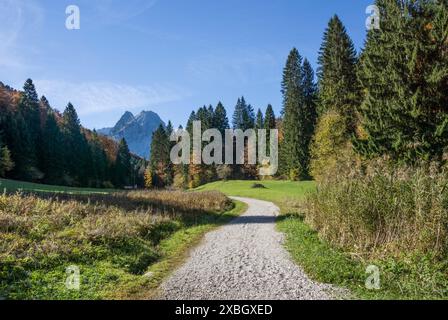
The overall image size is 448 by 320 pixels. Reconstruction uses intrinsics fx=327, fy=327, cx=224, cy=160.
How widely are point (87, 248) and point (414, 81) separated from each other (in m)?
22.8

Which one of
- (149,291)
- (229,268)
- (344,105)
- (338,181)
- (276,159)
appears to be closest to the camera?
(149,291)

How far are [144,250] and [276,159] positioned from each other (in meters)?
63.1

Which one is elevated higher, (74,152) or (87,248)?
(74,152)

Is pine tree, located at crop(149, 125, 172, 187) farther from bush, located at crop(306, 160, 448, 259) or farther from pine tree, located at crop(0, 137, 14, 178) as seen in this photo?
bush, located at crop(306, 160, 448, 259)

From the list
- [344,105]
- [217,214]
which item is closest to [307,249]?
[217,214]

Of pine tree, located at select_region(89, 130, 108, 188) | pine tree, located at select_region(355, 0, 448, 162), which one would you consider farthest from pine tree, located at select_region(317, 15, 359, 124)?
pine tree, located at select_region(89, 130, 108, 188)

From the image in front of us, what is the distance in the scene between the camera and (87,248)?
1023cm

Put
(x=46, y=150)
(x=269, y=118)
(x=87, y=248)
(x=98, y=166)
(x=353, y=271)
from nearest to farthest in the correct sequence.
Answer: (x=353, y=271), (x=87, y=248), (x=46, y=150), (x=98, y=166), (x=269, y=118)

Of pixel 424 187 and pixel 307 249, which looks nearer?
pixel 424 187

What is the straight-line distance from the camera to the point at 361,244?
1035 centimetres

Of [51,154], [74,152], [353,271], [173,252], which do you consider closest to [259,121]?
[74,152]

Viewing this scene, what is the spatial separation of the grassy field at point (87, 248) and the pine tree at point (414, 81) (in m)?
15.0

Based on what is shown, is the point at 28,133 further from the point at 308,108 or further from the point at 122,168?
the point at 308,108
